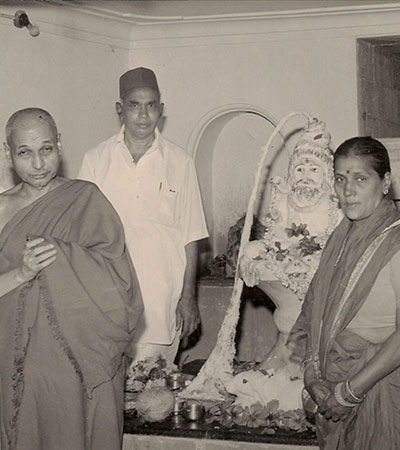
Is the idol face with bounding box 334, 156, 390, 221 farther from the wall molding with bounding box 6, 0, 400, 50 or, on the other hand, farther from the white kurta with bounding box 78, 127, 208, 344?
the wall molding with bounding box 6, 0, 400, 50

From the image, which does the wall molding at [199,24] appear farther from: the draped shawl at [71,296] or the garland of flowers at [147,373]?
the draped shawl at [71,296]

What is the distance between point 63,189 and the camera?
12.7 ft

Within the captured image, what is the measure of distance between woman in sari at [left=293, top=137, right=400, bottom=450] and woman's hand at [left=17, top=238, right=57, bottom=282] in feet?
3.55

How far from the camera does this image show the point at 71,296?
3.74 meters

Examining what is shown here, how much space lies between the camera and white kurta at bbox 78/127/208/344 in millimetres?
5531

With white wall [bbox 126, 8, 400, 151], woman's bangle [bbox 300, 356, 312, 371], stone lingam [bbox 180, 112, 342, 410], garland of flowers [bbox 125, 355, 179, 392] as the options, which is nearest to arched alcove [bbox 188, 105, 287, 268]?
white wall [bbox 126, 8, 400, 151]

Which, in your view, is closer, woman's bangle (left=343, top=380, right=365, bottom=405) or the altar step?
woman's bangle (left=343, top=380, right=365, bottom=405)

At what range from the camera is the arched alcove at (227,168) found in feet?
27.1

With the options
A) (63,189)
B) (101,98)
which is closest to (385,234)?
(63,189)

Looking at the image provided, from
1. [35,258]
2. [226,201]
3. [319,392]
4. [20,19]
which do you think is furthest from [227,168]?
[319,392]

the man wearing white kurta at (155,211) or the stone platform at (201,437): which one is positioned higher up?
the man wearing white kurta at (155,211)

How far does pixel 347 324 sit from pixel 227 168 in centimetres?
506

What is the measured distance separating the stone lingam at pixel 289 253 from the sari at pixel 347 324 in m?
1.25

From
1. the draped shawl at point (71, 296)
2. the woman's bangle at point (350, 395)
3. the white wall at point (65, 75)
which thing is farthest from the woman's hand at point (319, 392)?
the white wall at point (65, 75)
